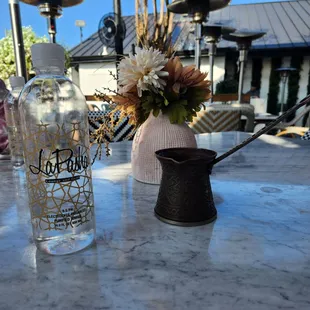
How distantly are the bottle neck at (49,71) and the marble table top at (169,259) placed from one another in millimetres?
225

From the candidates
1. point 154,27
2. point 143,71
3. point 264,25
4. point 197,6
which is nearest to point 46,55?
point 143,71

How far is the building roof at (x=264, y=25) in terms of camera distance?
6.02 m

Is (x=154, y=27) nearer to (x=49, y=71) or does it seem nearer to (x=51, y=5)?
(x=49, y=71)

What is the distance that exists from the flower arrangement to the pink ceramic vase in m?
0.02

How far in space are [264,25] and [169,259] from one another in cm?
804

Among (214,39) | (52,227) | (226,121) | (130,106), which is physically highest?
(214,39)

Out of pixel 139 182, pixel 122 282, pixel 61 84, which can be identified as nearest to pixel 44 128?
pixel 61 84

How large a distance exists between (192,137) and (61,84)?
0.34 meters

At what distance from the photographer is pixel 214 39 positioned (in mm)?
2594

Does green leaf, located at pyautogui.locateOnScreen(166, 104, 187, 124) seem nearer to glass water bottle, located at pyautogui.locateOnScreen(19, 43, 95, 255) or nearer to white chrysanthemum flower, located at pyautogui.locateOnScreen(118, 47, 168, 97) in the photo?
white chrysanthemum flower, located at pyautogui.locateOnScreen(118, 47, 168, 97)

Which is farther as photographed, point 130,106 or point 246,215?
point 130,106

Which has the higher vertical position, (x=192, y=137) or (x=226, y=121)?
(x=192, y=137)

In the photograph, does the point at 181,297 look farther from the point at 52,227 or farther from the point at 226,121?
the point at 226,121

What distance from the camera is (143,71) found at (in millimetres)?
529
